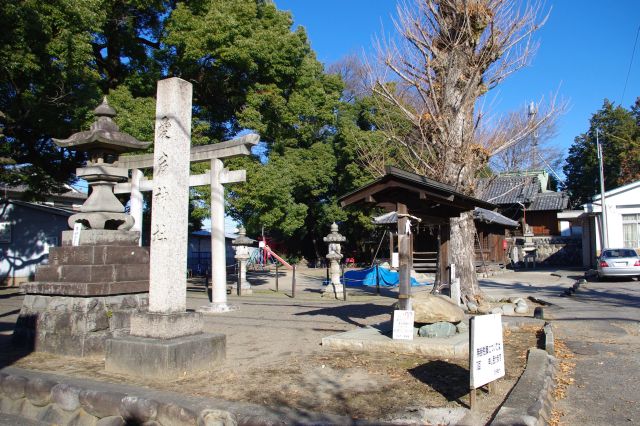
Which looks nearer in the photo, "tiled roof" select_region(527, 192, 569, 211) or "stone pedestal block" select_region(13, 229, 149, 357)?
"stone pedestal block" select_region(13, 229, 149, 357)

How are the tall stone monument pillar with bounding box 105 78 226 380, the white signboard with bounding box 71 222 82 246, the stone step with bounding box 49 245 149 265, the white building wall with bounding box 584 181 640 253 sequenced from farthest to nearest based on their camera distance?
the white building wall with bounding box 584 181 640 253, the white signboard with bounding box 71 222 82 246, the stone step with bounding box 49 245 149 265, the tall stone monument pillar with bounding box 105 78 226 380

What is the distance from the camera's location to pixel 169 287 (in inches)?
267

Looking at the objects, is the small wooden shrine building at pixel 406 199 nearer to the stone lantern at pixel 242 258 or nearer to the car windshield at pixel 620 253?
the stone lantern at pixel 242 258

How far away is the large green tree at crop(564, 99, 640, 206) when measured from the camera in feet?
124

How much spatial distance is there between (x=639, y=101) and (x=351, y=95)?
2320cm

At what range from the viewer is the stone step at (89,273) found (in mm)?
8062

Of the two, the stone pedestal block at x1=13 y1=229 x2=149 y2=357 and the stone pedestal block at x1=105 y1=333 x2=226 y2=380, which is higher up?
the stone pedestal block at x1=13 y1=229 x2=149 y2=357

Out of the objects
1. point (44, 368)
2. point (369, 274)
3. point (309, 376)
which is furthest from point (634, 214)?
point (44, 368)

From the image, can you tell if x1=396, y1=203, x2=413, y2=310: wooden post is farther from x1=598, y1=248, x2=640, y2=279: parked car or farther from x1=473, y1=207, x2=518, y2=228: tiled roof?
x1=473, y1=207, x2=518, y2=228: tiled roof

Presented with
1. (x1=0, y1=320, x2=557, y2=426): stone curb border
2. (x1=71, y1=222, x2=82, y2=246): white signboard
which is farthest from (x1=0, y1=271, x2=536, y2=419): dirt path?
(x1=71, y1=222, x2=82, y2=246): white signboard

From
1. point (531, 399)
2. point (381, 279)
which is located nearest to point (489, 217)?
point (381, 279)

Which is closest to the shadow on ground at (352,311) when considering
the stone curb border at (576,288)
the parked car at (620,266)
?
the stone curb border at (576,288)

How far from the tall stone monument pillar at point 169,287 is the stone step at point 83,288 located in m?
1.52

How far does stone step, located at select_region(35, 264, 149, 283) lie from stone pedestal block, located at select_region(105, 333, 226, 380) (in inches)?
67.7
